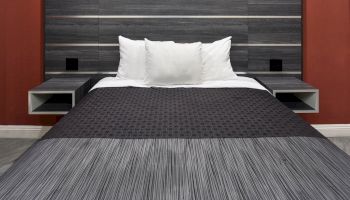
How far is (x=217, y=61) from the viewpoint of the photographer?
356 centimetres

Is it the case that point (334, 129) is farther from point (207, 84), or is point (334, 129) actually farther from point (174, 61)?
point (174, 61)

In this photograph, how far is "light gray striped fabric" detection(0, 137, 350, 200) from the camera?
1422mm

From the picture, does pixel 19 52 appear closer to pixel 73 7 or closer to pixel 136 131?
pixel 73 7

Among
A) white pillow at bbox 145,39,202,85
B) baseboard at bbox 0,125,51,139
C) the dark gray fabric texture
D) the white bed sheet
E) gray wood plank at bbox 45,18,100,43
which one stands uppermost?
gray wood plank at bbox 45,18,100,43

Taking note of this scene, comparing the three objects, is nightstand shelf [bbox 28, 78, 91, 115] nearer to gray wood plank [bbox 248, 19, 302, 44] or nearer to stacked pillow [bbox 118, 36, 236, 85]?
stacked pillow [bbox 118, 36, 236, 85]

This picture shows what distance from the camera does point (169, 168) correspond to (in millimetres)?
1612

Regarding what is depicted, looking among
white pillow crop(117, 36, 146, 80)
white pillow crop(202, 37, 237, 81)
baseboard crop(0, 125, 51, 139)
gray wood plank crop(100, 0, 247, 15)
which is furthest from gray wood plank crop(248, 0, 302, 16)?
baseboard crop(0, 125, 51, 139)

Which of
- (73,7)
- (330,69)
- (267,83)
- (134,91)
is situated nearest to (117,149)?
(134,91)

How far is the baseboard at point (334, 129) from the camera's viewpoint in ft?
13.2

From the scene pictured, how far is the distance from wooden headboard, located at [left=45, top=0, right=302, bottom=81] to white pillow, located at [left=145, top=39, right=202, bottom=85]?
0.46m

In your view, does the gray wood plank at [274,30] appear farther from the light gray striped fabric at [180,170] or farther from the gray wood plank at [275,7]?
the light gray striped fabric at [180,170]

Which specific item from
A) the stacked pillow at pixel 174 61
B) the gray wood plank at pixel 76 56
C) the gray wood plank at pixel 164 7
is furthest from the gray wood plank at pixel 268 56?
the gray wood plank at pixel 76 56

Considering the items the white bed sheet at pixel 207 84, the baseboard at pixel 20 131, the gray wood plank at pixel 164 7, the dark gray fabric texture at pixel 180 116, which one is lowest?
the baseboard at pixel 20 131

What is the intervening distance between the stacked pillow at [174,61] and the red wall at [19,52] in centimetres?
72
